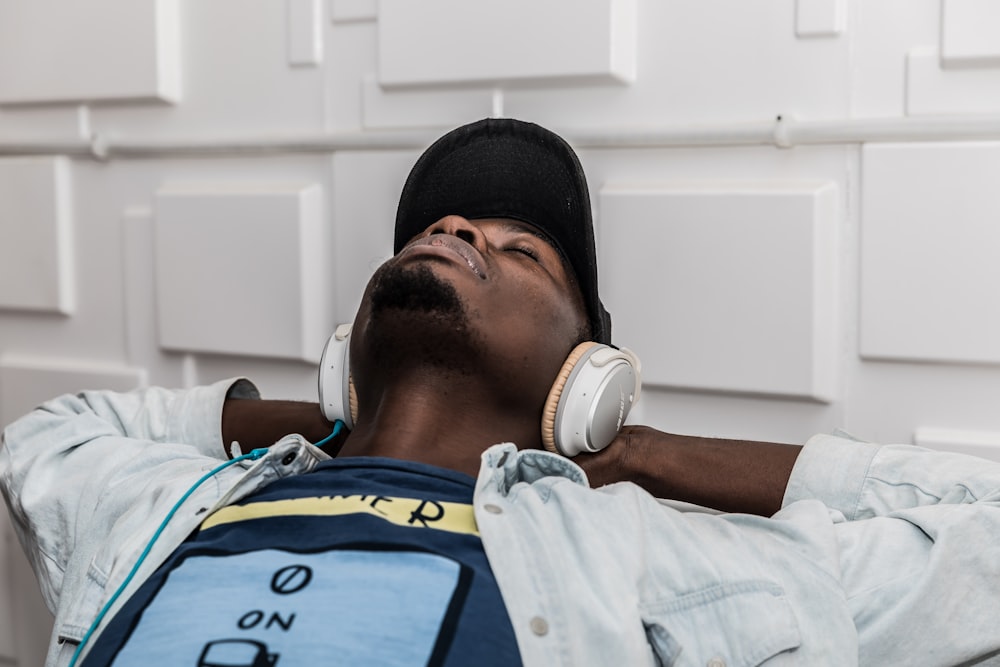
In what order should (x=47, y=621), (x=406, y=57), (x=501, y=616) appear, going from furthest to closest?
→ (x=47, y=621) < (x=406, y=57) < (x=501, y=616)

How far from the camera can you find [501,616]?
0.92 meters

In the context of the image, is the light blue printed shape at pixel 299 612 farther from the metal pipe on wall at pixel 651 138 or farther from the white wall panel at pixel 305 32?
the white wall panel at pixel 305 32

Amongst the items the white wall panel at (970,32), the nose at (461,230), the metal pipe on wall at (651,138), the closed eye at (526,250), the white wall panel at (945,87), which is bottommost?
the closed eye at (526,250)

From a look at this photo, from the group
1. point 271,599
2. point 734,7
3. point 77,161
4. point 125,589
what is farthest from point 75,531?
point 734,7

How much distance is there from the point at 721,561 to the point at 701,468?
0.25 metres

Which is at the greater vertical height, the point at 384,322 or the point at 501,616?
the point at 384,322

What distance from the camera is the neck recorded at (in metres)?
1.16

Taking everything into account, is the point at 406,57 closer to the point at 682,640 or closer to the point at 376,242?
the point at 376,242

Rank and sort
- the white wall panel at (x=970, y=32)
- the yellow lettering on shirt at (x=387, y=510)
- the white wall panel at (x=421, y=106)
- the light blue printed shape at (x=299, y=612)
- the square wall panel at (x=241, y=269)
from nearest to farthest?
the light blue printed shape at (x=299, y=612) → the yellow lettering on shirt at (x=387, y=510) → the white wall panel at (x=970, y=32) → the white wall panel at (x=421, y=106) → the square wall panel at (x=241, y=269)

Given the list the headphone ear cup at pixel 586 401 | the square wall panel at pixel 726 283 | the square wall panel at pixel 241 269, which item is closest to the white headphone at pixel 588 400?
the headphone ear cup at pixel 586 401

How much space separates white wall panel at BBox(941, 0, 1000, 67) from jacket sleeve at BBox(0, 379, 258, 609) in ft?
3.30

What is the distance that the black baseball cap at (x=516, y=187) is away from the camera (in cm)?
132

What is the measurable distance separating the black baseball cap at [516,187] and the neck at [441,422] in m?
0.19

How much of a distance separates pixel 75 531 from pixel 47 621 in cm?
72
